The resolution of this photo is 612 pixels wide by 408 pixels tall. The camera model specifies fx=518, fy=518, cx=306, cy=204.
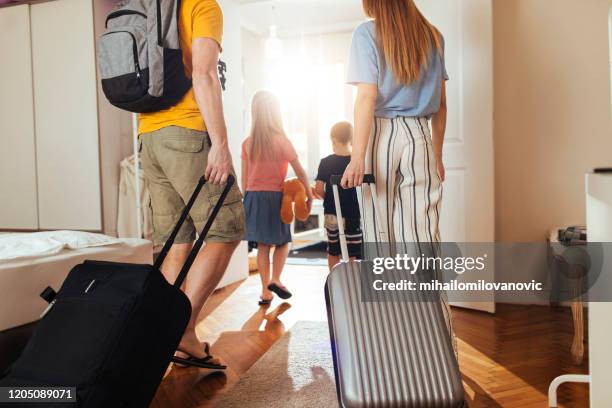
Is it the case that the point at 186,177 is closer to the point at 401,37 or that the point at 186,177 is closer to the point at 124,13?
the point at 124,13

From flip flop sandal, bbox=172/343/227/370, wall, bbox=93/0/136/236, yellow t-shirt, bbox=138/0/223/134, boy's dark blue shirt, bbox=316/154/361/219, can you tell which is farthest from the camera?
wall, bbox=93/0/136/236

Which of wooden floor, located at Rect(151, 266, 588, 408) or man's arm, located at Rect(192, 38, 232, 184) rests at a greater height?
man's arm, located at Rect(192, 38, 232, 184)

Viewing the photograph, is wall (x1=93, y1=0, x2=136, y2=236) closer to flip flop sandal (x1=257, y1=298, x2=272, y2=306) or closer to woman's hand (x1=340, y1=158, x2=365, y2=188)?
flip flop sandal (x1=257, y1=298, x2=272, y2=306)

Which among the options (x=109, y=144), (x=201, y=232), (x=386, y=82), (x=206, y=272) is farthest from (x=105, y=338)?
(x=109, y=144)

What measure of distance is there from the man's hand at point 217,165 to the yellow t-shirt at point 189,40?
141mm

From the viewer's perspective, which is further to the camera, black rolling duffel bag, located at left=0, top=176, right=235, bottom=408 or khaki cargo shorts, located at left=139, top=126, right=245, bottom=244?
khaki cargo shorts, located at left=139, top=126, right=245, bottom=244

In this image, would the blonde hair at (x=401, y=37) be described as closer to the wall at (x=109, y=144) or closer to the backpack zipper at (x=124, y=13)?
the backpack zipper at (x=124, y=13)

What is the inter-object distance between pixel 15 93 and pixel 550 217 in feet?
12.5

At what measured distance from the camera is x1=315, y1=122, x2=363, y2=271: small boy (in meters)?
3.12

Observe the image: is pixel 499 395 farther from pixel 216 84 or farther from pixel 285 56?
pixel 285 56

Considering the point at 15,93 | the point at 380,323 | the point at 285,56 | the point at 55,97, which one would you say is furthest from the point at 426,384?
the point at 285,56

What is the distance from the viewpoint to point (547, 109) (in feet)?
10.1

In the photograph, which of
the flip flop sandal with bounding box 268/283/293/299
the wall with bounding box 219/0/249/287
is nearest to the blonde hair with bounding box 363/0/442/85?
the flip flop sandal with bounding box 268/283/293/299

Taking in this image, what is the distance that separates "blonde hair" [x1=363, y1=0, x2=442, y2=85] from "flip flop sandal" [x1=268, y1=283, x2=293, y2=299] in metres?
1.84
